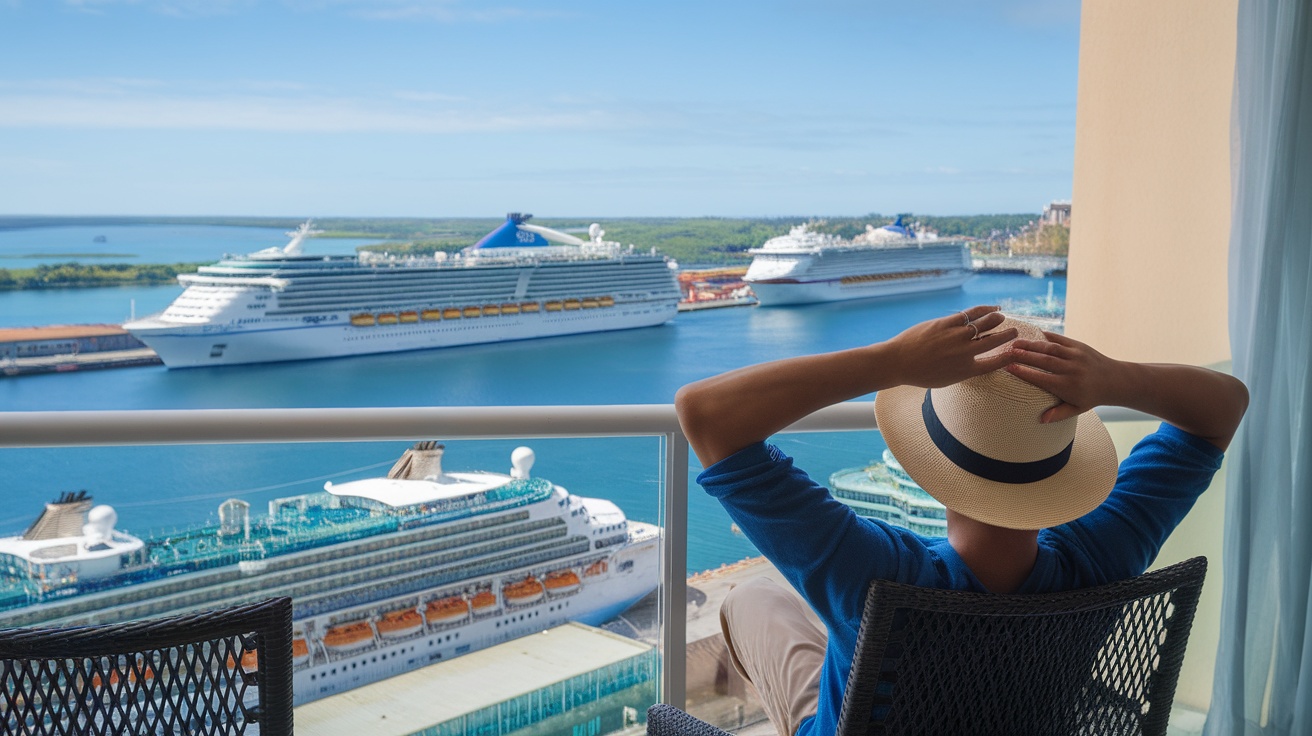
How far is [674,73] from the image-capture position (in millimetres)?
14453

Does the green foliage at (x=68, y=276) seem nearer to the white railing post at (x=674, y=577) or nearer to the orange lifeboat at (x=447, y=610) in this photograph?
the orange lifeboat at (x=447, y=610)

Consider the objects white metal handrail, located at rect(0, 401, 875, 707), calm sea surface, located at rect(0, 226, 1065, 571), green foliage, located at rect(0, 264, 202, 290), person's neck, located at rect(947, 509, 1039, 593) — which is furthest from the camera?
calm sea surface, located at rect(0, 226, 1065, 571)

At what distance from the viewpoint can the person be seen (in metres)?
0.67

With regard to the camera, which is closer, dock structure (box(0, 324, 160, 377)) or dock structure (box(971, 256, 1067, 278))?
dock structure (box(0, 324, 160, 377))

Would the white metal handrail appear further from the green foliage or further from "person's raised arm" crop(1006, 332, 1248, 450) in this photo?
the green foliage

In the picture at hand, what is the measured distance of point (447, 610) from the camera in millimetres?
1260

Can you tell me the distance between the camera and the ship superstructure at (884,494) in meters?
1.30

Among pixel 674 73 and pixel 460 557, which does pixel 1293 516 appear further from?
Answer: pixel 674 73

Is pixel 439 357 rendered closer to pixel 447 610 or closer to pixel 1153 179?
pixel 1153 179

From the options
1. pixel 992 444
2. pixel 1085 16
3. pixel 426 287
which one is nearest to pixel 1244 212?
pixel 1085 16

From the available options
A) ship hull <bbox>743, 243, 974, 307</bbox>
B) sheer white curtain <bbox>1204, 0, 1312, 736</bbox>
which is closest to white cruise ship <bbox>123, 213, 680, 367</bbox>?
ship hull <bbox>743, 243, 974, 307</bbox>

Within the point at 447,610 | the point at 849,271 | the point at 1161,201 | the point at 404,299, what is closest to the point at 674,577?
the point at 447,610

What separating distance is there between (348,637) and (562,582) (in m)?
0.27

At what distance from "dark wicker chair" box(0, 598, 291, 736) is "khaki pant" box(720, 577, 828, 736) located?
0.44 metres
